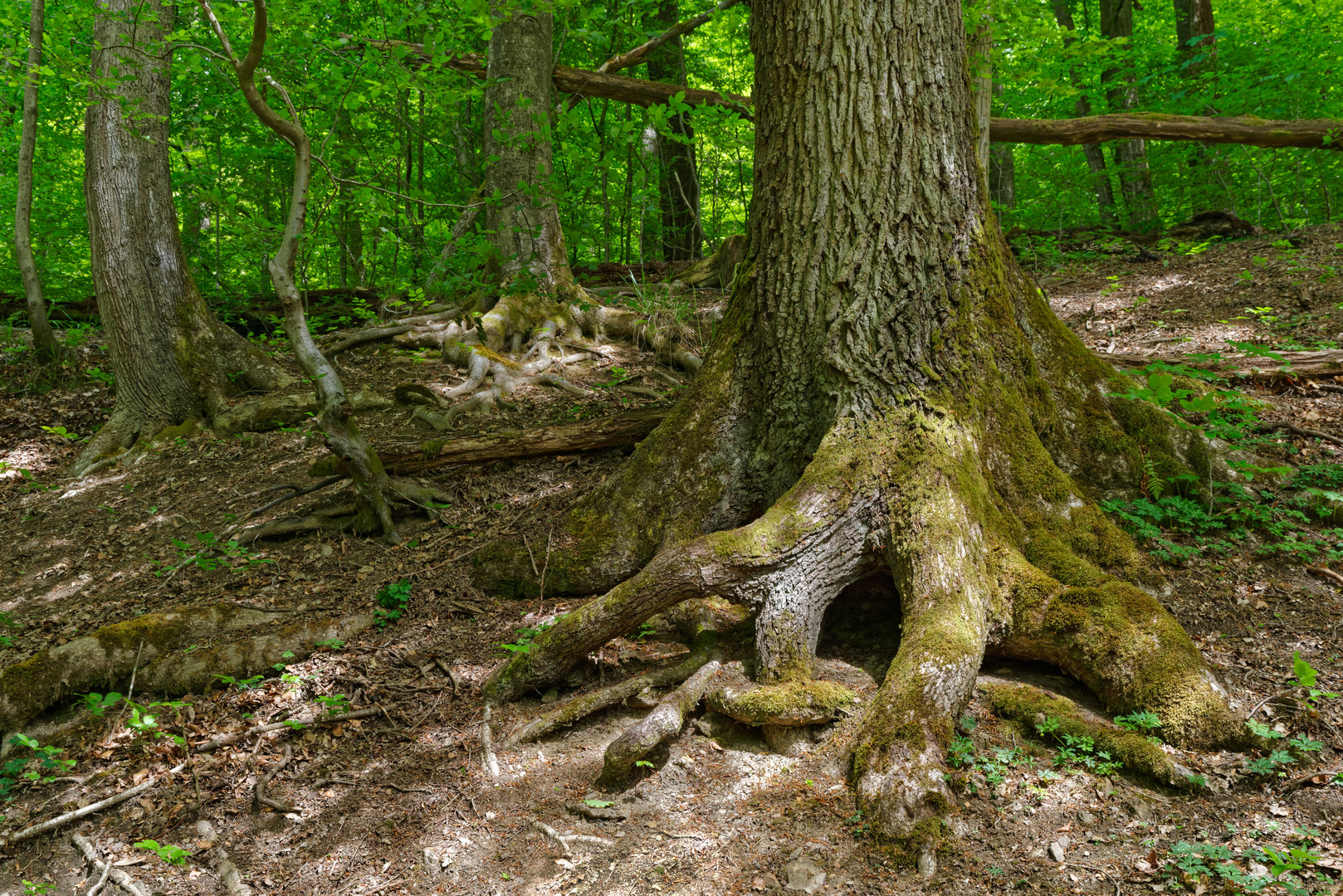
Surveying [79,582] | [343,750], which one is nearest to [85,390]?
[79,582]

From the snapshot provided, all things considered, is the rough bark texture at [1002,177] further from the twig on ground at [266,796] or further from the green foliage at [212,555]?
the twig on ground at [266,796]

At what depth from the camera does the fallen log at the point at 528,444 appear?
225 inches

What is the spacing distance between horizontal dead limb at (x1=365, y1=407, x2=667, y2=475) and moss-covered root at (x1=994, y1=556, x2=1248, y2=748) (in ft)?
10.3

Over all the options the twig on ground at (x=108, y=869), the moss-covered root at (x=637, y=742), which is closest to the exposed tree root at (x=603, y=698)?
the moss-covered root at (x=637, y=742)

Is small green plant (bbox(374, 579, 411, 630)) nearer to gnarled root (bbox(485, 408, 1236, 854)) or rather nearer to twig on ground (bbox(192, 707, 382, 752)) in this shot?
twig on ground (bbox(192, 707, 382, 752))

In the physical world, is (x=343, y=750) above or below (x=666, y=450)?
below

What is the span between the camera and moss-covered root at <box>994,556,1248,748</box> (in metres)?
2.66

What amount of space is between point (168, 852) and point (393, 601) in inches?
72.7

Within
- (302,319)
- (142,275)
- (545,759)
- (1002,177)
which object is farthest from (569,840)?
(1002,177)

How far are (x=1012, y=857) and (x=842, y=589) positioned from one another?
1351 mm

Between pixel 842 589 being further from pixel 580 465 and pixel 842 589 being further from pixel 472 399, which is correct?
pixel 472 399

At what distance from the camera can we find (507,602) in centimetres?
453

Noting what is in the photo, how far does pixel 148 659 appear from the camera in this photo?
3945 mm

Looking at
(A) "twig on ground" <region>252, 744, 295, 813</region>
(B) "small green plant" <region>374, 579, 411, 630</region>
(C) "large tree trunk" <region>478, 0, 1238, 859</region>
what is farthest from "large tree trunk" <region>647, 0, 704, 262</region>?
(A) "twig on ground" <region>252, 744, 295, 813</region>
